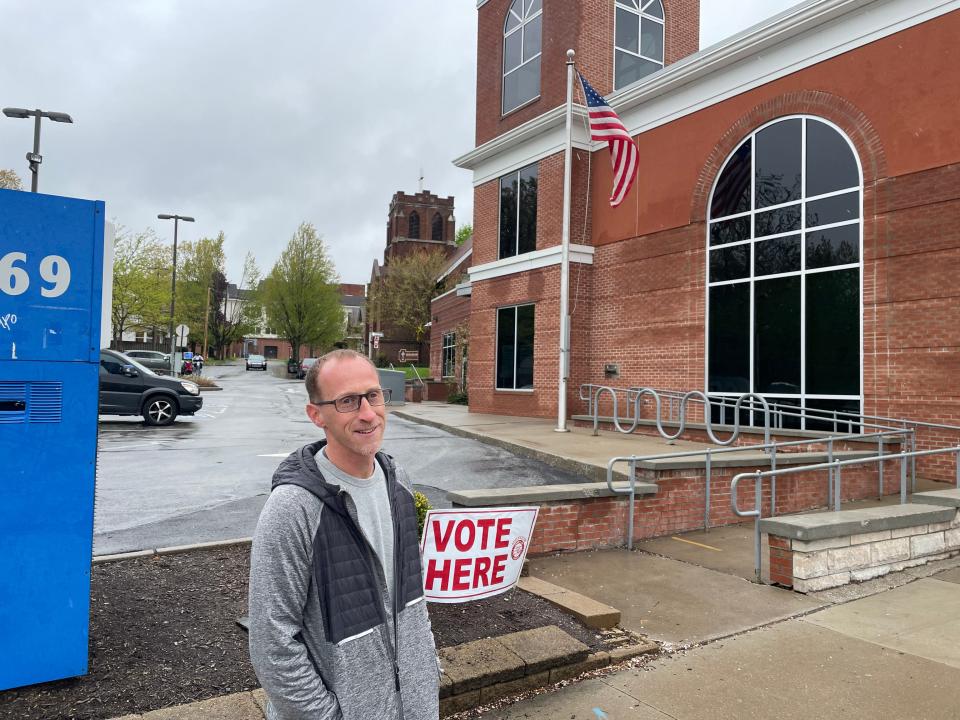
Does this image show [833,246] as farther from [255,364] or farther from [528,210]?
[255,364]

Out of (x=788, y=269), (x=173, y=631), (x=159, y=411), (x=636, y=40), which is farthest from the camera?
(x=636, y=40)

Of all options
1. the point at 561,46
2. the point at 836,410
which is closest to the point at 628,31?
the point at 561,46

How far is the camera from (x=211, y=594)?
4.86 metres

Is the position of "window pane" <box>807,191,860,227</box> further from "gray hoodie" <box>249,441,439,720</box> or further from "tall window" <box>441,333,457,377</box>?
"tall window" <box>441,333,457,377</box>

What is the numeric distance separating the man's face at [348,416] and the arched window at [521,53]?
19.0m

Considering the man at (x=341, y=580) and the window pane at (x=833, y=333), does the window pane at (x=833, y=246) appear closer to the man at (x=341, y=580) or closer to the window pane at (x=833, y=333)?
the window pane at (x=833, y=333)

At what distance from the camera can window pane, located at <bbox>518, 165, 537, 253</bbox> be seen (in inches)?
755

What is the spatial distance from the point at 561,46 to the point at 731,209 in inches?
285

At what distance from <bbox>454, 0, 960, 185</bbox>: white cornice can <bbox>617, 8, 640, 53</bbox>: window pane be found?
2.99m

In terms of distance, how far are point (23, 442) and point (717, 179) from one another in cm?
1434

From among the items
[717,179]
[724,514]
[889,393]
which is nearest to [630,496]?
[724,514]

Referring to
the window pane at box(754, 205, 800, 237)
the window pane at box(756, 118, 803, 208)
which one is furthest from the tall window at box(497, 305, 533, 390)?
the window pane at box(756, 118, 803, 208)

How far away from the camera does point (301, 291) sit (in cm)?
5534

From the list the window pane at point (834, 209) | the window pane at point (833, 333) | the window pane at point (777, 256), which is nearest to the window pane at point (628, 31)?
the window pane at point (777, 256)
